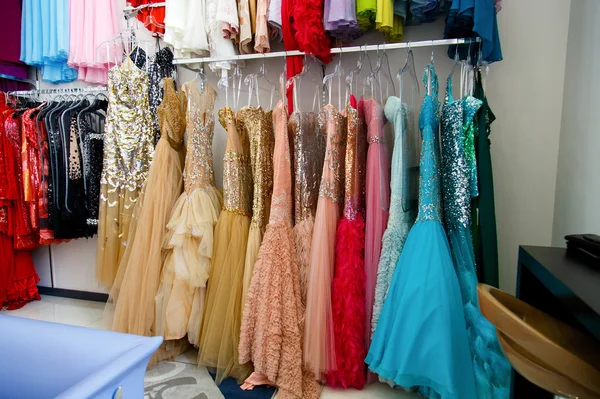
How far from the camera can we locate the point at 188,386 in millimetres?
1753

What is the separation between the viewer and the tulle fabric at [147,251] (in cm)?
190

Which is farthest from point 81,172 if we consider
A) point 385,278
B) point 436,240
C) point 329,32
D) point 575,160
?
point 575,160

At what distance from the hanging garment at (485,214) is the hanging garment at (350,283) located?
51 cm

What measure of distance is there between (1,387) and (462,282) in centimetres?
155

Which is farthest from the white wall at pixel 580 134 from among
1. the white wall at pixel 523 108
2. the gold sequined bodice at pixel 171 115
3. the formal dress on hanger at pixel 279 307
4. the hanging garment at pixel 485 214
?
the gold sequined bodice at pixel 171 115

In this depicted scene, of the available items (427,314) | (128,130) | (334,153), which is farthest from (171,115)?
(427,314)

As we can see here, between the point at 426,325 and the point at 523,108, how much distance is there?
1317mm

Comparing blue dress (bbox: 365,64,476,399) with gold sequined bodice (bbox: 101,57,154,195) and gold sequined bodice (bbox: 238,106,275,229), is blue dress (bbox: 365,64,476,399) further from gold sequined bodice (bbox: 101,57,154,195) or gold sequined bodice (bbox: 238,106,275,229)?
→ gold sequined bodice (bbox: 101,57,154,195)

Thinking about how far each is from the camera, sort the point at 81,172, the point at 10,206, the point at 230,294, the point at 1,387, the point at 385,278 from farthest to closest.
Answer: the point at 10,206, the point at 81,172, the point at 230,294, the point at 385,278, the point at 1,387

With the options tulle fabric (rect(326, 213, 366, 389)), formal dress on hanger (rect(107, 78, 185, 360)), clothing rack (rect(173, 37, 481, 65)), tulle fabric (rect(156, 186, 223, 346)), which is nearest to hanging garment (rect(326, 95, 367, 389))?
tulle fabric (rect(326, 213, 366, 389))

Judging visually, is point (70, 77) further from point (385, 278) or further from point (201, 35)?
point (385, 278)

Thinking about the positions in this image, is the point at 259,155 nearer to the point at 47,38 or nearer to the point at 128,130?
the point at 128,130

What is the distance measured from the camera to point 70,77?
2.68 meters

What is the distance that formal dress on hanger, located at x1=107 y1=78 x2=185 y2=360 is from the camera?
1902 millimetres
